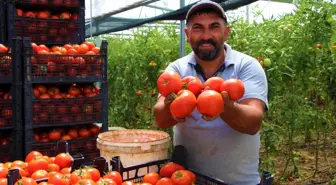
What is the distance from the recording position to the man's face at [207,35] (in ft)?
6.69

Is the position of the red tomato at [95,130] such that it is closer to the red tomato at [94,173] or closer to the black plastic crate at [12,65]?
the black plastic crate at [12,65]

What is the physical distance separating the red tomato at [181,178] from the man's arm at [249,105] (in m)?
0.30

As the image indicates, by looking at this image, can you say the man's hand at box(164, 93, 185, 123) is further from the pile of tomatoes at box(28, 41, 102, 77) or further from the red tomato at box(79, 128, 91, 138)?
the red tomato at box(79, 128, 91, 138)

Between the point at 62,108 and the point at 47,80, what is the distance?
32 centimetres

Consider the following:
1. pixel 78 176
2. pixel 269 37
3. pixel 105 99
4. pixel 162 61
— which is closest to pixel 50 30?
pixel 105 99

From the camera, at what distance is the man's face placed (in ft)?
6.69

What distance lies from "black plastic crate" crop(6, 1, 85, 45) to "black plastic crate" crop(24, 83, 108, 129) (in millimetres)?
558

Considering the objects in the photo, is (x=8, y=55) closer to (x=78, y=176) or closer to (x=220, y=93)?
(x=78, y=176)

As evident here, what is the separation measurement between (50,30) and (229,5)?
78.8 inches

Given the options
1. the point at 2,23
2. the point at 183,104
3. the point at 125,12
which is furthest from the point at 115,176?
the point at 125,12

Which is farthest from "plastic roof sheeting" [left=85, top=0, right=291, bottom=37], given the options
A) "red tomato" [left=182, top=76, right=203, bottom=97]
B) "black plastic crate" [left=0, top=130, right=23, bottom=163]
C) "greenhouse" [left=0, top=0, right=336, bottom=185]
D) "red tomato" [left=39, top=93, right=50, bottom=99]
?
"red tomato" [left=182, top=76, right=203, bottom=97]

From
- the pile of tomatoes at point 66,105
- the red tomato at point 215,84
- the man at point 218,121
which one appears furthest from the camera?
the pile of tomatoes at point 66,105

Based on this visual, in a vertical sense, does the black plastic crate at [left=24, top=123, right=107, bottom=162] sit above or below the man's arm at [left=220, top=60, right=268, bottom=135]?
below

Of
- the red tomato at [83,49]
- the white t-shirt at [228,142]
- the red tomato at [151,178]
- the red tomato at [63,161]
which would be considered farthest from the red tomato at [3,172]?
the red tomato at [83,49]
